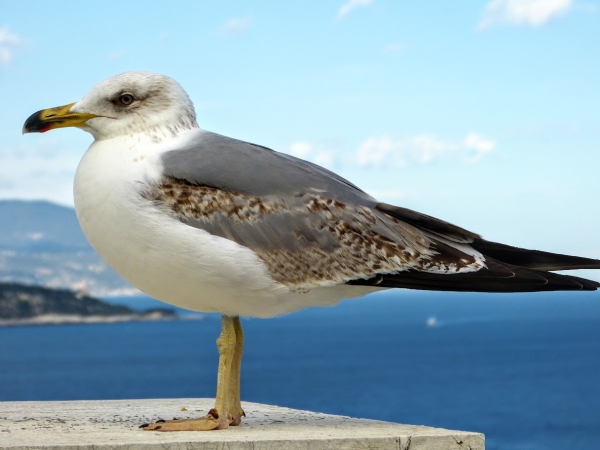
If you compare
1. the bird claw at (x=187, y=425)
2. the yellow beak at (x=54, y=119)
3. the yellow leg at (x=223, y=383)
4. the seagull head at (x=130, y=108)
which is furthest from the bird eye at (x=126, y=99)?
the bird claw at (x=187, y=425)

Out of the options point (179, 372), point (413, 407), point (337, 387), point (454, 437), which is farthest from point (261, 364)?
point (454, 437)

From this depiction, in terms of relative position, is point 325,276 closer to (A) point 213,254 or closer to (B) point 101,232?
(A) point 213,254

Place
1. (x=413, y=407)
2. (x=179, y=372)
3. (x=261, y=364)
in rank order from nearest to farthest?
1. (x=413, y=407)
2. (x=179, y=372)
3. (x=261, y=364)

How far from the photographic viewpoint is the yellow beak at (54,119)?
7090 mm

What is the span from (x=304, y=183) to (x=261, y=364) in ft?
402

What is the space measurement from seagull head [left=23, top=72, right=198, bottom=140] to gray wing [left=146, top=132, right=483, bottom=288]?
29 centimetres

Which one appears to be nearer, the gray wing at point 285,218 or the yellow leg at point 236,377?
the gray wing at point 285,218

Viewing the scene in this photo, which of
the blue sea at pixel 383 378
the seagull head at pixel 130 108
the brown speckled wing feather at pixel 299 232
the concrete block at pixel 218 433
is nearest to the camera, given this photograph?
the concrete block at pixel 218 433

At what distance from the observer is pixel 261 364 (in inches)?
5030

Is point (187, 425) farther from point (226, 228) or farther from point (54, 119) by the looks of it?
point (54, 119)

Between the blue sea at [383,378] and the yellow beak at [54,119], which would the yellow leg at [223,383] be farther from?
the blue sea at [383,378]

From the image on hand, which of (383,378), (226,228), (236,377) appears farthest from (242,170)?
(383,378)

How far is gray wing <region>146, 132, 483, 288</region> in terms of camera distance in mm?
6742

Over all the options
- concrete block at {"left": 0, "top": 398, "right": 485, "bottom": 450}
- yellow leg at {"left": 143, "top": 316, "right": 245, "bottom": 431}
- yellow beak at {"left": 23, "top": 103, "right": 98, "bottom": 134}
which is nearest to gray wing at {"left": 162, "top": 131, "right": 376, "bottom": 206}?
yellow beak at {"left": 23, "top": 103, "right": 98, "bottom": 134}
